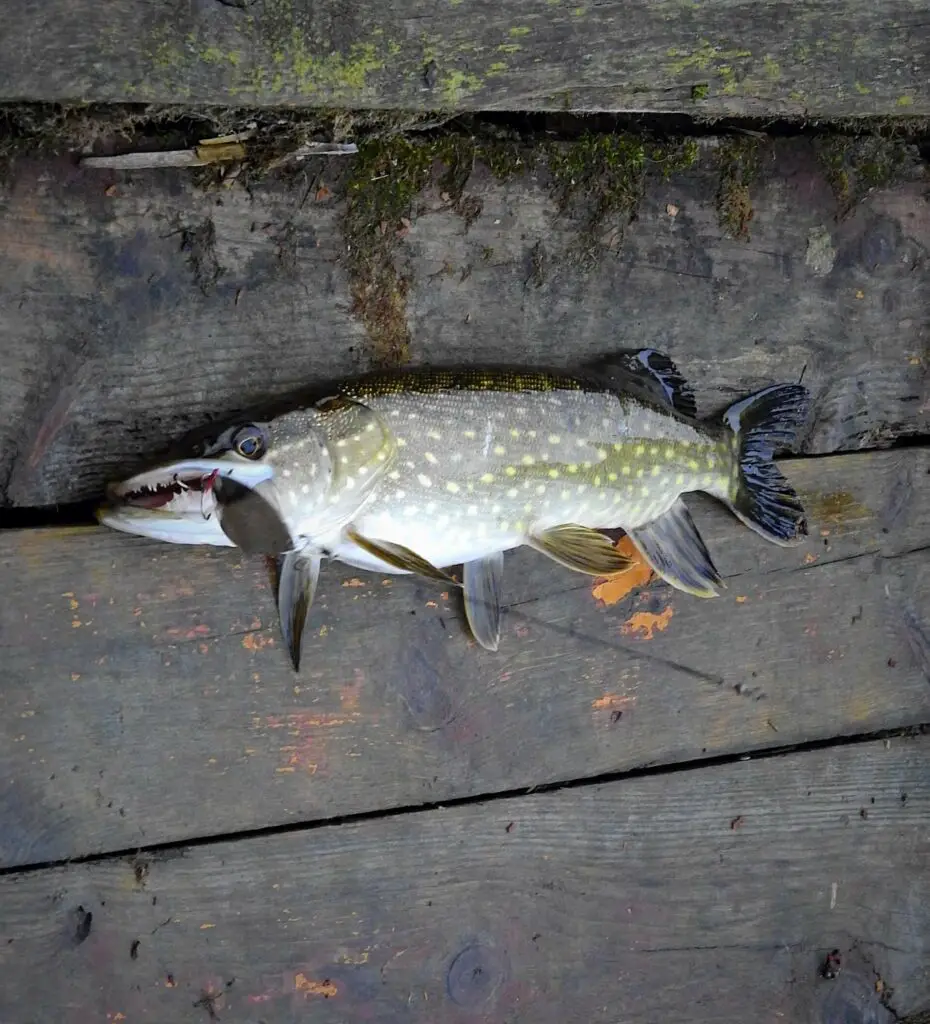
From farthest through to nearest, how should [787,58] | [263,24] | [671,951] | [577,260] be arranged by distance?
[671,951], [577,260], [787,58], [263,24]

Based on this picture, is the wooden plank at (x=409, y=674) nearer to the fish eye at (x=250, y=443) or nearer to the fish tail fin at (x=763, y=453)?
the fish tail fin at (x=763, y=453)

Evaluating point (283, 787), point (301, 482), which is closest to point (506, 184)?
point (301, 482)

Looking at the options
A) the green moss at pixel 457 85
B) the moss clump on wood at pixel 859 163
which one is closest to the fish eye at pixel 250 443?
the green moss at pixel 457 85

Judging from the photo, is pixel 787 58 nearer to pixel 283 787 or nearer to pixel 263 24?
pixel 263 24

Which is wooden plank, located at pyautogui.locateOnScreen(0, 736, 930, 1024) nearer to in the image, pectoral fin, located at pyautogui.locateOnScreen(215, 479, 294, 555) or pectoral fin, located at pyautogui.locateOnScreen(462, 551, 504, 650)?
pectoral fin, located at pyautogui.locateOnScreen(462, 551, 504, 650)

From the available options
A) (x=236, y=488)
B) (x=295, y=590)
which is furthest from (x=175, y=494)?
(x=295, y=590)

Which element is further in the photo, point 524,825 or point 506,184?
point 524,825
